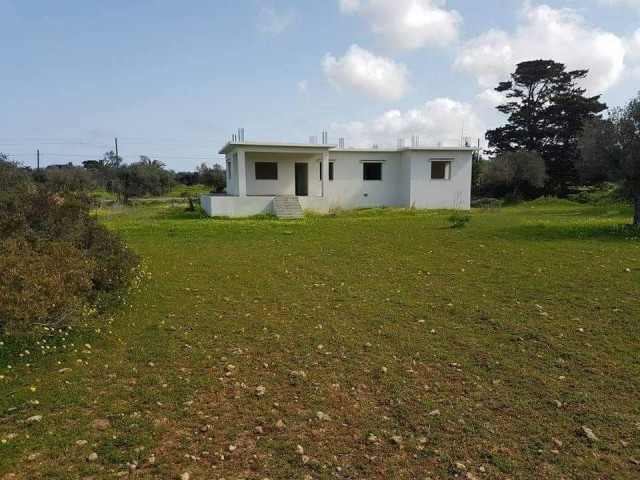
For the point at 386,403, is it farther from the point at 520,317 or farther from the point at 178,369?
the point at 520,317

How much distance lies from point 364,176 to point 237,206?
8.79 m

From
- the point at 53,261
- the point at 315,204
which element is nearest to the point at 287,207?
the point at 315,204

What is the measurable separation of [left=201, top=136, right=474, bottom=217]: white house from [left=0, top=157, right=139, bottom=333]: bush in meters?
17.0

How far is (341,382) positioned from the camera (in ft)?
13.4

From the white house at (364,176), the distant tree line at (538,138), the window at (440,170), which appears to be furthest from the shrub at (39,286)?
the distant tree line at (538,138)

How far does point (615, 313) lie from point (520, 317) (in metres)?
1.17

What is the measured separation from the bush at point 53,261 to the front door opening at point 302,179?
62.5ft

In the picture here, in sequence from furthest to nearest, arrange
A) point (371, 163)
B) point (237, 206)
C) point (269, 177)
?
point (371, 163) < point (269, 177) < point (237, 206)

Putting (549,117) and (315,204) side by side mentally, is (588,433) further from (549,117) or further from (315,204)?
(549,117)

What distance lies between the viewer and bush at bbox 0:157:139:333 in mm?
4469

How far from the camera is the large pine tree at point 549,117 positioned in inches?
1553

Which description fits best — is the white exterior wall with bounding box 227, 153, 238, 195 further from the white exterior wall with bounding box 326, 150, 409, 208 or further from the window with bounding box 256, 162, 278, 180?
the white exterior wall with bounding box 326, 150, 409, 208

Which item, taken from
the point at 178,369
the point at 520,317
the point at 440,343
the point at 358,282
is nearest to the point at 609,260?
the point at 520,317

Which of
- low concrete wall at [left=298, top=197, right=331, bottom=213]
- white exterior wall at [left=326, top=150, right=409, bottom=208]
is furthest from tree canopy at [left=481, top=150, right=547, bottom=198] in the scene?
low concrete wall at [left=298, top=197, right=331, bottom=213]
